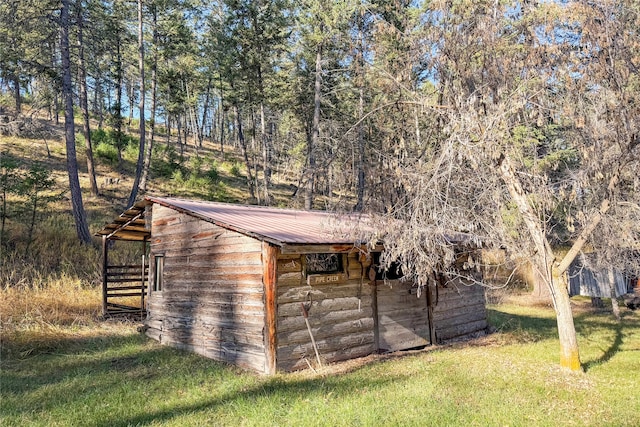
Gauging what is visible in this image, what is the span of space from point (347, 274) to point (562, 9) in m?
6.20

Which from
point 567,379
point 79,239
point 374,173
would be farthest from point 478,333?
point 79,239

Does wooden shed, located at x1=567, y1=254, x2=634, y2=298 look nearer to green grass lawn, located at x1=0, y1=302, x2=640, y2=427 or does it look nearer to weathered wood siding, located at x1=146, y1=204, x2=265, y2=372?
green grass lawn, located at x1=0, y1=302, x2=640, y2=427

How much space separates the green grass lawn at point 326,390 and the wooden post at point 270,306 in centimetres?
35

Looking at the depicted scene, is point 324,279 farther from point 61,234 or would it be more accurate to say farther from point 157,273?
point 61,234

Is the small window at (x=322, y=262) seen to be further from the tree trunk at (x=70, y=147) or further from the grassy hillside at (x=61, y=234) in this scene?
the tree trunk at (x=70, y=147)

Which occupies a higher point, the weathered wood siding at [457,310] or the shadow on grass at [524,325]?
the weathered wood siding at [457,310]

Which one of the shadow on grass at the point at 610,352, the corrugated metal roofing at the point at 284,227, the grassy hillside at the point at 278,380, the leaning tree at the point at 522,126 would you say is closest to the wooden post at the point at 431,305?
the grassy hillside at the point at 278,380

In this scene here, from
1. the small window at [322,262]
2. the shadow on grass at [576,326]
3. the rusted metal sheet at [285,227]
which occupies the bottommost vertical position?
the shadow on grass at [576,326]

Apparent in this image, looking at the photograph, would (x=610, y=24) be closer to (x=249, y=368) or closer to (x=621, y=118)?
(x=621, y=118)

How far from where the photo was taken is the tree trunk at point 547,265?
308 inches

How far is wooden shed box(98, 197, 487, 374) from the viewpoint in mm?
8312

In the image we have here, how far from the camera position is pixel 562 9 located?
23.4ft

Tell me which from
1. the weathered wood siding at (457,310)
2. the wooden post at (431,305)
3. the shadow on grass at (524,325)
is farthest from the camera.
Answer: the shadow on grass at (524,325)

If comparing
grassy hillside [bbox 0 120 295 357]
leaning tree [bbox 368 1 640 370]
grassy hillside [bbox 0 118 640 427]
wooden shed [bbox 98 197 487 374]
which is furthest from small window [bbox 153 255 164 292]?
leaning tree [bbox 368 1 640 370]
